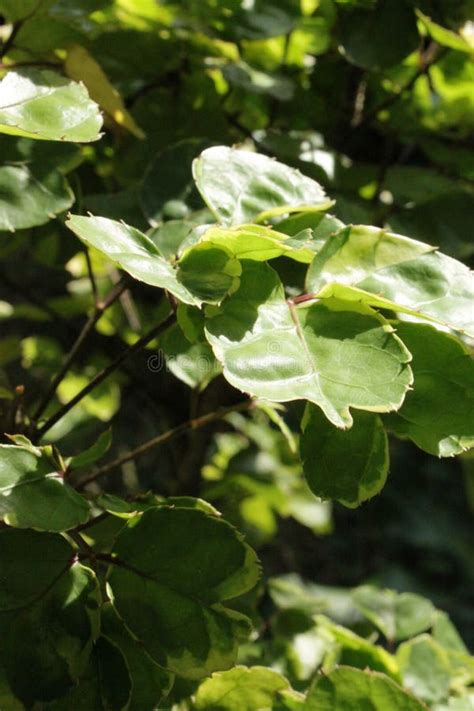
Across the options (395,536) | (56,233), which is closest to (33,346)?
(56,233)

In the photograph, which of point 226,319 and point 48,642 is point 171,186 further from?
point 48,642

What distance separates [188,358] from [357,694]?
0.94 ft

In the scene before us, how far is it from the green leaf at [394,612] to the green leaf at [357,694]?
355mm

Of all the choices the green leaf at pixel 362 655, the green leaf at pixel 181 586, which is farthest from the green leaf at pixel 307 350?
the green leaf at pixel 362 655

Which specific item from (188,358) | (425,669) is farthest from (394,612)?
(188,358)

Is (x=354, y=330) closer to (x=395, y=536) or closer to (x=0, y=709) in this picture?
(x=0, y=709)

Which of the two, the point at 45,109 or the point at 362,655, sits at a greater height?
the point at 45,109

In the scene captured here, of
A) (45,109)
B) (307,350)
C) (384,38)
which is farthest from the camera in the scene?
(384,38)

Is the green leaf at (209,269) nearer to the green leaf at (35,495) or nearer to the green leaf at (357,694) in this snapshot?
the green leaf at (35,495)

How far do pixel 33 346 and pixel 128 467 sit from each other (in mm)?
539

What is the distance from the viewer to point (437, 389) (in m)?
0.56

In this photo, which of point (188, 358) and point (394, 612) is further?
point (394, 612)

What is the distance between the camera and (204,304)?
0.56m

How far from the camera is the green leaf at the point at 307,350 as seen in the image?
497mm
